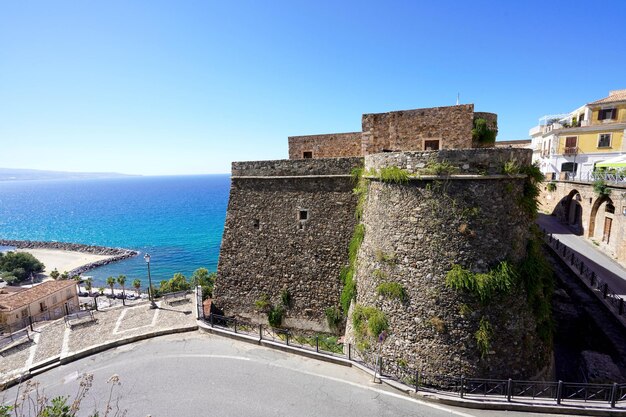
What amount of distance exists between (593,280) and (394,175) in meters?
12.5

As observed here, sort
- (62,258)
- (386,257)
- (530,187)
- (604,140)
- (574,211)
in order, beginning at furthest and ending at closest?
(62,258), (604,140), (574,211), (386,257), (530,187)

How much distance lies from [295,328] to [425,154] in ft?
33.7

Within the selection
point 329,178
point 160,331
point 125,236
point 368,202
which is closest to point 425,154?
point 368,202

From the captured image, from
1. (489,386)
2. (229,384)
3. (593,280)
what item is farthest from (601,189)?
(229,384)

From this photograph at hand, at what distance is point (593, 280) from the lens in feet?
47.3

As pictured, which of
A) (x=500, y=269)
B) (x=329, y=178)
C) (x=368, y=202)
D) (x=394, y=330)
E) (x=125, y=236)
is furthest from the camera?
(x=125, y=236)

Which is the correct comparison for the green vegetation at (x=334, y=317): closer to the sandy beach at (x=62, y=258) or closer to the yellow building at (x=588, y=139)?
the yellow building at (x=588, y=139)

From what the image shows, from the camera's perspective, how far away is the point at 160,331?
569 inches

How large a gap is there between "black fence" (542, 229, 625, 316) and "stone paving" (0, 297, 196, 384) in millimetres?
18713

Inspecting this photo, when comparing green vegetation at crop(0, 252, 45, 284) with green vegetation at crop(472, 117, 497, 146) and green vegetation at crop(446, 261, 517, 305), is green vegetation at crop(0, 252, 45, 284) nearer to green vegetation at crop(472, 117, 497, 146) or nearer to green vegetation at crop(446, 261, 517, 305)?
green vegetation at crop(446, 261, 517, 305)

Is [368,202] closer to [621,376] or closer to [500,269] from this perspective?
[500,269]

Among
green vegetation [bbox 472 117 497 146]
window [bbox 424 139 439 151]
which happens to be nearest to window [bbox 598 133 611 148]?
green vegetation [bbox 472 117 497 146]

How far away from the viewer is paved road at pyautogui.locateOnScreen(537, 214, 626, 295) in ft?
48.6

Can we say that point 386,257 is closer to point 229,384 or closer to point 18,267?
point 229,384
